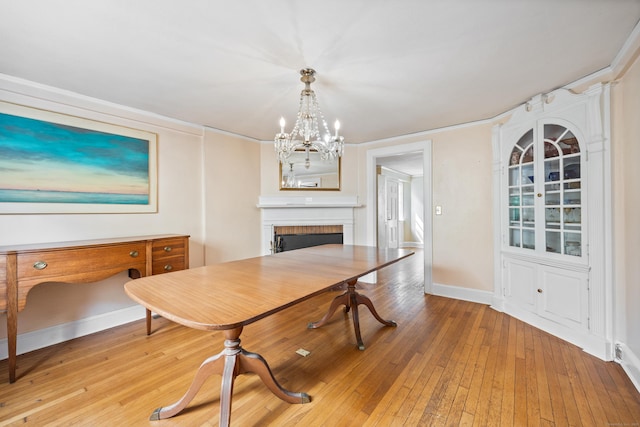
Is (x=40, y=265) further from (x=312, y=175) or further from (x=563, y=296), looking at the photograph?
(x=563, y=296)

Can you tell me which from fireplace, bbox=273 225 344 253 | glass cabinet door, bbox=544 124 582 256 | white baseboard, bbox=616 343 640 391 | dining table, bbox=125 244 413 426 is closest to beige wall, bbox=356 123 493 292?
glass cabinet door, bbox=544 124 582 256

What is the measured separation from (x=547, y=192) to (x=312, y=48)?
8.12 ft

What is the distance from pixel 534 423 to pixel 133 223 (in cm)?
346

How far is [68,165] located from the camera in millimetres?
2332

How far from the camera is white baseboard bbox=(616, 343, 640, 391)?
167 cm

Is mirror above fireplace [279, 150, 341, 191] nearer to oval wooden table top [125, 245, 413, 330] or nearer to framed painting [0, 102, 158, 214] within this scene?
framed painting [0, 102, 158, 214]

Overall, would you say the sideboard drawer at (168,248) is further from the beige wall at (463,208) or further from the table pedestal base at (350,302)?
the beige wall at (463,208)

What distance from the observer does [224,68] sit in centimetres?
196

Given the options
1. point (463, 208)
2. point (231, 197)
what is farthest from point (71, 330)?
point (463, 208)

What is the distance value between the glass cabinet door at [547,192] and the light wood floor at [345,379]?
2.85 feet

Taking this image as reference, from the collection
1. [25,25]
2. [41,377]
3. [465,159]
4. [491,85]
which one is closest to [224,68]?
[25,25]

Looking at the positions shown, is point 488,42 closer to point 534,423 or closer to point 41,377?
point 534,423

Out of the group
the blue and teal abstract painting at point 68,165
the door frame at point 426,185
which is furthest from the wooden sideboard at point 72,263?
the door frame at point 426,185

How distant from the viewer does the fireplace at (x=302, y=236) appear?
400 cm
